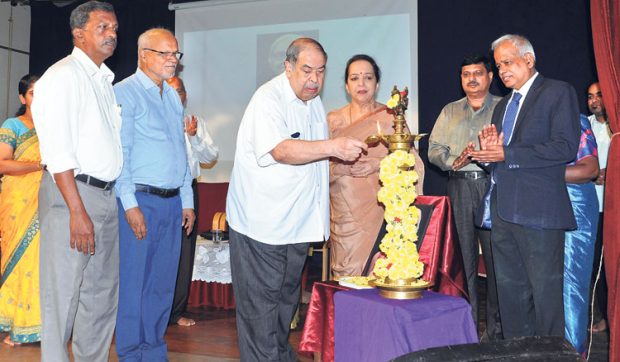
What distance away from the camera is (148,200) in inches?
102

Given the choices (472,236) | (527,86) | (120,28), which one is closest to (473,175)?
(472,236)

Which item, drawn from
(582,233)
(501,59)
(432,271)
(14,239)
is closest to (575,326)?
(582,233)

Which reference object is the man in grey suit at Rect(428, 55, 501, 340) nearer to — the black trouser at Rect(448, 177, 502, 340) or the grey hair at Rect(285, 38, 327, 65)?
the black trouser at Rect(448, 177, 502, 340)

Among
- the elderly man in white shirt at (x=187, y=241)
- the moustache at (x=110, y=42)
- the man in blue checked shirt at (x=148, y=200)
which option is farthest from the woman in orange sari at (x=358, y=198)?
the moustache at (x=110, y=42)

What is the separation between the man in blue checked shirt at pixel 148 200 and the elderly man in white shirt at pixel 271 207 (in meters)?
0.34

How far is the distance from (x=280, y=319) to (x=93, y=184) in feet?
3.01

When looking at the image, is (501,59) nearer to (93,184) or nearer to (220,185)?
(93,184)

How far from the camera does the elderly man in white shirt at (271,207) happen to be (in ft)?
7.85

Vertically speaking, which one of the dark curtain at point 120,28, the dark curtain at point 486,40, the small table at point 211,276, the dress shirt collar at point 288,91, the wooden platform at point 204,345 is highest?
the dark curtain at point 120,28

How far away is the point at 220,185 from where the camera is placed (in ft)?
19.6

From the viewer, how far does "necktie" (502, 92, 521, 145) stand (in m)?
2.61

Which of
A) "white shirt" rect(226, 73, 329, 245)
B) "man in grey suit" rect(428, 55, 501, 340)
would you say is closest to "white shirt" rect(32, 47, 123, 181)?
"white shirt" rect(226, 73, 329, 245)

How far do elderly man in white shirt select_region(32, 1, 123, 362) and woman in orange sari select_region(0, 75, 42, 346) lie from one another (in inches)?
50.5

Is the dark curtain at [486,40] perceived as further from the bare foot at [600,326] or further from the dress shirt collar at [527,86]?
the dress shirt collar at [527,86]
